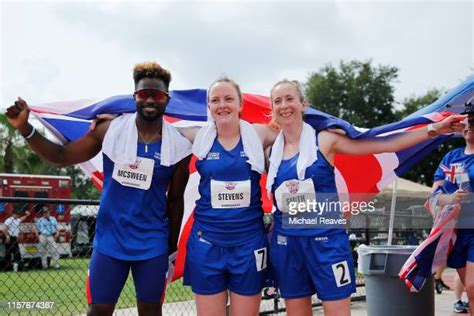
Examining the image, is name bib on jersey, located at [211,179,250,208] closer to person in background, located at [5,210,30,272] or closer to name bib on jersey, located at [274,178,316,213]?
name bib on jersey, located at [274,178,316,213]

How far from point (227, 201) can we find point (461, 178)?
239 cm

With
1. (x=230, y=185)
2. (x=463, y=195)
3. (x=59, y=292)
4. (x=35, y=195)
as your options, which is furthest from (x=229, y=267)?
(x=35, y=195)

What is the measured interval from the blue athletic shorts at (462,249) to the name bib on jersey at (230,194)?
2.24 metres

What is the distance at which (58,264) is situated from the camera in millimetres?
11570

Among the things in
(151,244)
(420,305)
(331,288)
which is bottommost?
(420,305)

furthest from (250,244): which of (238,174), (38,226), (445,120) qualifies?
(38,226)

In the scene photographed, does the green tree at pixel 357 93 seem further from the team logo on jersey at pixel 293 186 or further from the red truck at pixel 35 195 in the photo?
the team logo on jersey at pixel 293 186

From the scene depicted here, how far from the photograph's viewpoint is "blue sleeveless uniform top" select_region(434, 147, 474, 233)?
195 inches

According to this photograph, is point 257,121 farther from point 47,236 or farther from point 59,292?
point 47,236

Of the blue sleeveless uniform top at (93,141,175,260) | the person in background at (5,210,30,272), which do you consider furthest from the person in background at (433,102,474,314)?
the person in background at (5,210,30,272)

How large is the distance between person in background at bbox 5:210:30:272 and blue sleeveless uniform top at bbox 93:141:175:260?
17.7ft

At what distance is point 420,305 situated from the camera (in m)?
5.66

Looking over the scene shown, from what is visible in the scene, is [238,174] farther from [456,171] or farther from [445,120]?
[456,171]

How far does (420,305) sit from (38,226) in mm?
8056
